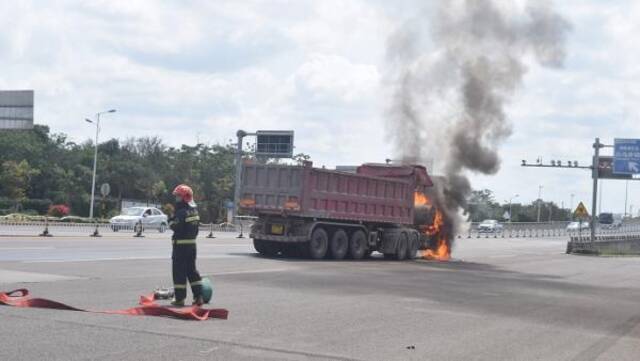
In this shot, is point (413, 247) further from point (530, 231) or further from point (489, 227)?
point (530, 231)

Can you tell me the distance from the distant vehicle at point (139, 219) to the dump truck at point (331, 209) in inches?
Answer: 748

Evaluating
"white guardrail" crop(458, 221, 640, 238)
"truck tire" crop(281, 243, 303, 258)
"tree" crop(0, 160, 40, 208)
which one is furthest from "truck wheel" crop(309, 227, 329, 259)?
"white guardrail" crop(458, 221, 640, 238)

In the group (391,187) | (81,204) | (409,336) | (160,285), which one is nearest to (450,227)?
(391,187)

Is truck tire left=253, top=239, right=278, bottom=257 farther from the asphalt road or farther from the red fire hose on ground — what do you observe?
the red fire hose on ground

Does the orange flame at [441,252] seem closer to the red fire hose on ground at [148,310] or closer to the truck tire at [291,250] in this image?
the truck tire at [291,250]

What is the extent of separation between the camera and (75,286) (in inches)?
512

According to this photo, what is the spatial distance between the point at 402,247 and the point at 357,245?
2.30 meters

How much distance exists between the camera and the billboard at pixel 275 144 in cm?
5491

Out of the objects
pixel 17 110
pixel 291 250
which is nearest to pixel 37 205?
pixel 17 110

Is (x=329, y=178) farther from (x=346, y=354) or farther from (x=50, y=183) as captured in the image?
(x=50, y=183)

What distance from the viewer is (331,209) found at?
23.7 m

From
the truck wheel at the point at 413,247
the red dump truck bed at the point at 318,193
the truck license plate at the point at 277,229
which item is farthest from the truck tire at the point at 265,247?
the truck wheel at the point at 413,247

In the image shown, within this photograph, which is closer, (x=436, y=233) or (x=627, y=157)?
(x=436, y=233)

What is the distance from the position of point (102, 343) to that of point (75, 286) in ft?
17.1
